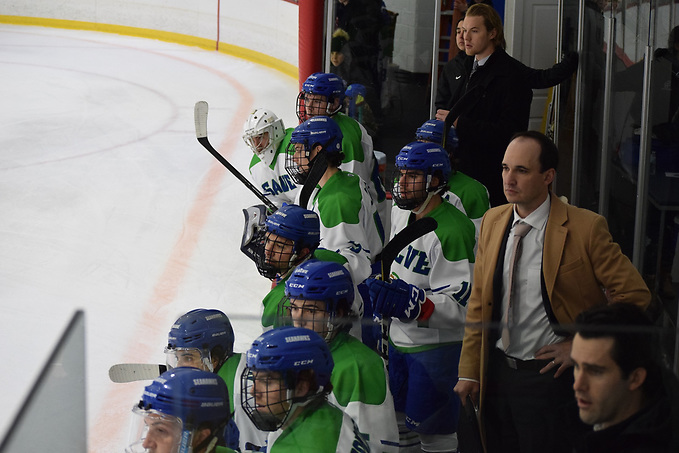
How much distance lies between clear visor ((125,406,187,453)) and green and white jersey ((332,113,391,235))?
8.15 feet

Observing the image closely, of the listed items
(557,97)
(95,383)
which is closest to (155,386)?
(95,383)

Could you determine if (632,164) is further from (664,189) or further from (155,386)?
(155,386)

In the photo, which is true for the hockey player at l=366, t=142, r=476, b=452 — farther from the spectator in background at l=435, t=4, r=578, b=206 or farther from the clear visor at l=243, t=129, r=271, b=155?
the clear visor at l=243, t=129, r=271, b=155

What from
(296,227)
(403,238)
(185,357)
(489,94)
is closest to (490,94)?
(489,94)

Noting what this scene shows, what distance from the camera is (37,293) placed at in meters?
4.43

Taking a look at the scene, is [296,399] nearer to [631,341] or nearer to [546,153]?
[631,341]

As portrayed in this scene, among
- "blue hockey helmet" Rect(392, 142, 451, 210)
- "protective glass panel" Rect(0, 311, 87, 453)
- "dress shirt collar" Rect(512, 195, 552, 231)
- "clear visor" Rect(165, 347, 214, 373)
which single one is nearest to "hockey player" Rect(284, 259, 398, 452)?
"clear visor" Rect(165, 347, 214, 373)

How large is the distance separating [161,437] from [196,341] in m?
0.56

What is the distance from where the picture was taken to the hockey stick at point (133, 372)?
4.58 feet

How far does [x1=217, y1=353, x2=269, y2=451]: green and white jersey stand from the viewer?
138 centimetres

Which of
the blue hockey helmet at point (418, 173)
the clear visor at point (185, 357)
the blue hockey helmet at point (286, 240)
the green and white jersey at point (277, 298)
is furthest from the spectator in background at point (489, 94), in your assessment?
the clear visor at point (185, 357)

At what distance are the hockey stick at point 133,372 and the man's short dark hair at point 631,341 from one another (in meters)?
0.70

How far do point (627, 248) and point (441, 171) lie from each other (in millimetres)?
1006

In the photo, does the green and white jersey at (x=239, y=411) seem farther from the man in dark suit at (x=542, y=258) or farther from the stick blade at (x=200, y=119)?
the stick blade at (x=200, y=119)
